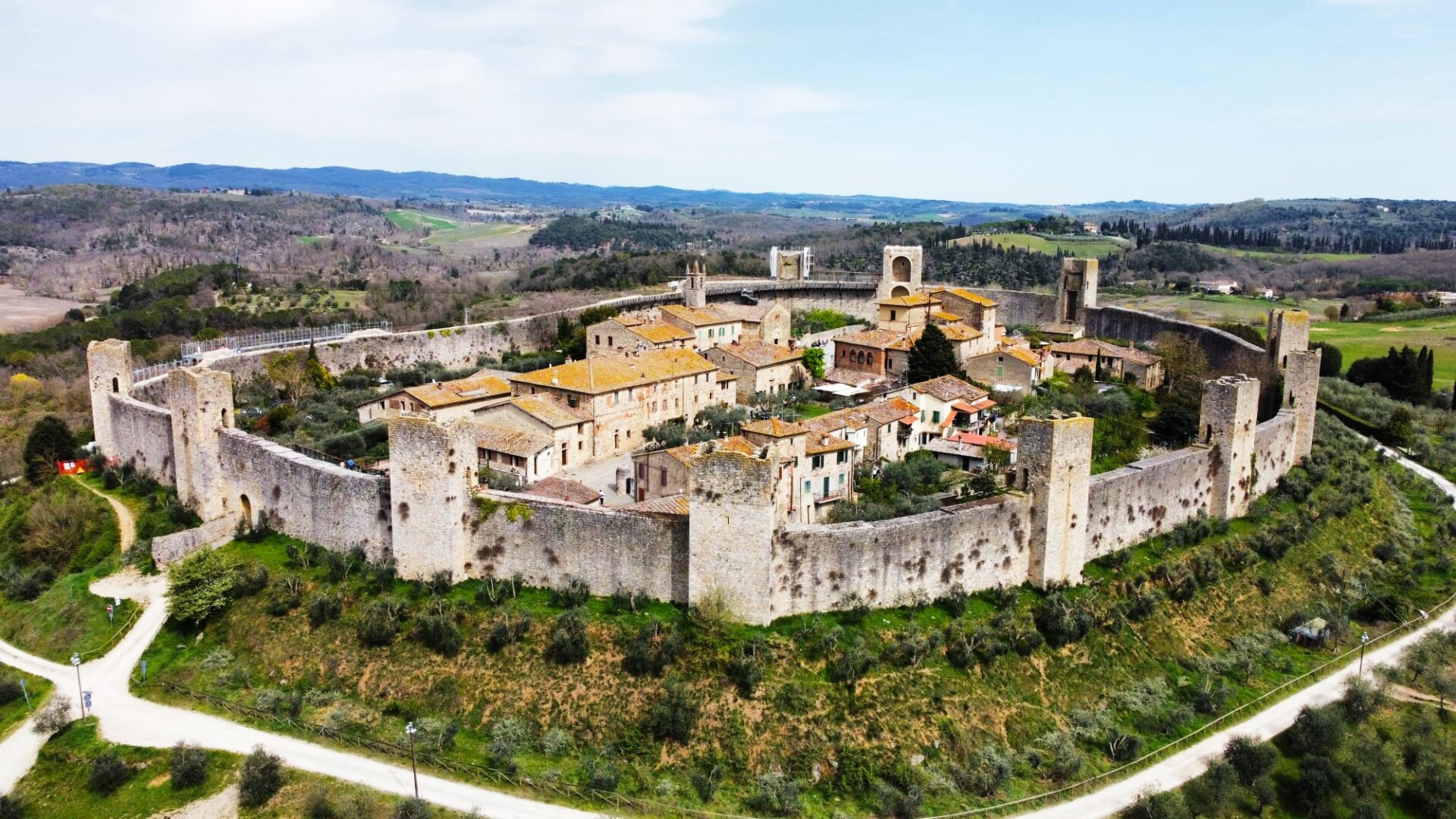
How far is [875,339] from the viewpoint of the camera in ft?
162

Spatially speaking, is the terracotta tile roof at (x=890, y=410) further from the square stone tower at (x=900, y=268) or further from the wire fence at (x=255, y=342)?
the square stone tower at (x=900, y=268)

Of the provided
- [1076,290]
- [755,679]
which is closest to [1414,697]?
[755,679]

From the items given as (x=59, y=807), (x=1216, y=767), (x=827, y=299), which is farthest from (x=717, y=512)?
(x=827, y=299)

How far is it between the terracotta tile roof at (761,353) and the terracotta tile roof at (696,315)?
12.0 feet

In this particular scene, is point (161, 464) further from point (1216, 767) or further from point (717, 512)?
point (1216, 767)

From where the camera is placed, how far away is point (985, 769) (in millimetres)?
22562

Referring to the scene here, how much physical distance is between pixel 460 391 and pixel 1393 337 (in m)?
64.5

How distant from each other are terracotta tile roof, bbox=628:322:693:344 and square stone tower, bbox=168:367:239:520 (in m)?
20.3

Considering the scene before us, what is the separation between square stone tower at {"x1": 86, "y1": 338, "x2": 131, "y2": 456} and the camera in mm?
36812

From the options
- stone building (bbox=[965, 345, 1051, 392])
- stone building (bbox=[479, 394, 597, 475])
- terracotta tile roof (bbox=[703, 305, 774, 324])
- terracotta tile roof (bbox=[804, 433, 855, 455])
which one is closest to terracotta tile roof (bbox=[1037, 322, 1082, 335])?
stone building (bbox=[965, 345, 1051, 392])

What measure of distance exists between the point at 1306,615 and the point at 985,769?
13.3m

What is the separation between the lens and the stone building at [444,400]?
3853 cm

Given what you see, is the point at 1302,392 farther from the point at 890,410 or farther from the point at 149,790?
the point at 149,790

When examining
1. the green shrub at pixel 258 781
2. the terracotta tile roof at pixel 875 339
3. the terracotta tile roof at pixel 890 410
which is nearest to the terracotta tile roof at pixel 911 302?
the terracotta tile roof at pixel 875 339
